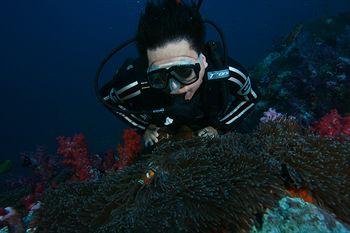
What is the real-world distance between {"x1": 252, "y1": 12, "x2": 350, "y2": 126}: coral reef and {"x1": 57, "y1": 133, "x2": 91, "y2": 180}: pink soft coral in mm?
3792

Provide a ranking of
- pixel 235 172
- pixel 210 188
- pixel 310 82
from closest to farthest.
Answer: pixel 210 188
pixel 235 172
pixel 310 82

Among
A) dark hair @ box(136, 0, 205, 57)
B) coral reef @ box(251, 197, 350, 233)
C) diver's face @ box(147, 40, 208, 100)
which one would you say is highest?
dark hair @ box(136, 0, 205, 57)

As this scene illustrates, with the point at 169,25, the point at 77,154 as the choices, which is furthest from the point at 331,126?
the point at 77,154

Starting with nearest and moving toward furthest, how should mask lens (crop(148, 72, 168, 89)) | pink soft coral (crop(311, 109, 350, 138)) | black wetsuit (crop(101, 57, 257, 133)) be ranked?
mask lens (crop(148, 72, 168, 89)) < black wetsuit (crop(101, 57, 257, 133)) < pink soft coral (crop(311, 109, 350, 138))

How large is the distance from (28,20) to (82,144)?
84.3 metres

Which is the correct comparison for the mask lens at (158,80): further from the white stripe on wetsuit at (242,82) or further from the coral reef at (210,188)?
the white stripe on wetsuit at (242,82)

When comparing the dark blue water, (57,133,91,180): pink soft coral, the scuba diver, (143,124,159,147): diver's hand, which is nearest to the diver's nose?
the scuba diver

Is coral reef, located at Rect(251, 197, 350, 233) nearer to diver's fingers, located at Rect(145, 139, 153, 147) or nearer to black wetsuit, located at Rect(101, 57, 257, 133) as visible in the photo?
Answer: black wetsuit, located at Rect(101, 57, 257, 133)

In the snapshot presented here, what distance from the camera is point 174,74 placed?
365cm

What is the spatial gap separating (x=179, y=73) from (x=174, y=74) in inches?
2.3

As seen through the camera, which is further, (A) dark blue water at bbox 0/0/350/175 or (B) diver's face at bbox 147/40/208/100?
(A) dark blue water at bbox 0/0/350/175

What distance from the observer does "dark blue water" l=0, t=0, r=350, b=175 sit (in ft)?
140

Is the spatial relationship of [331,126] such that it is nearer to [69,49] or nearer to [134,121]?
[134,121]

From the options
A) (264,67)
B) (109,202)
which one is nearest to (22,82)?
(264,67)
